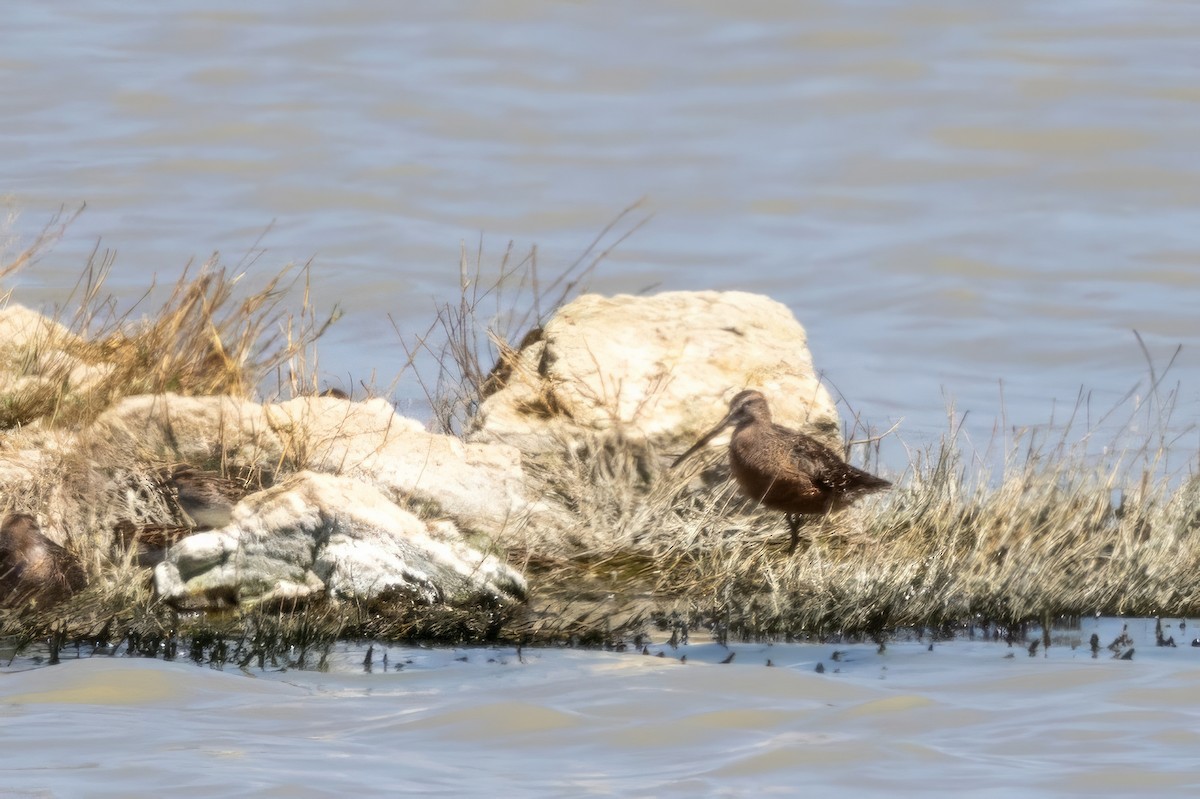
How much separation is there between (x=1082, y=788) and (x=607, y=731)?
1.83 meters

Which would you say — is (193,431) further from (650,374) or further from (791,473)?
(791,473)

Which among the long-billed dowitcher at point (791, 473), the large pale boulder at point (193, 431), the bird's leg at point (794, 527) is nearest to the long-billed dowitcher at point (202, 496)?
the large pale boulder at point (193, 431)

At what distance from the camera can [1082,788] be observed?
6.75m

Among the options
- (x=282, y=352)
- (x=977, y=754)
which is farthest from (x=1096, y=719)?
(x=282, y=352)

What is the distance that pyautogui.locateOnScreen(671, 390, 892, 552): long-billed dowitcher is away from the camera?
10.4 m

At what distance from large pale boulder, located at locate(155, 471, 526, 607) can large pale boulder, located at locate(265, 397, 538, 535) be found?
762 millimetres

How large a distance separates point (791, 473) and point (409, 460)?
2.15 meters

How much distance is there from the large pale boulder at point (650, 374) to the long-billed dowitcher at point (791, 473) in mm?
1083

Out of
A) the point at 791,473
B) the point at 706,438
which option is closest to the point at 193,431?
the point at 706,438

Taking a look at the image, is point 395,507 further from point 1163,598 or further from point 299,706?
point 1163,598

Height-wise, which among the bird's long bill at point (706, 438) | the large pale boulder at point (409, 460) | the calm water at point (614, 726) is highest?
the bird's long bill at point (706, 438)

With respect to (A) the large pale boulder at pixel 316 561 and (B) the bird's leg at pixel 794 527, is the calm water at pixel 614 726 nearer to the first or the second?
(A) the large pale boulder at pixel 316 561

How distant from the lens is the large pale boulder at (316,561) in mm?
9281

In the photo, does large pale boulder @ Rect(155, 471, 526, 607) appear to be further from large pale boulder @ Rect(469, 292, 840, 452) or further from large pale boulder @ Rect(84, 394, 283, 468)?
large pale boulder @ Rect(469, 292, 840, 452)
